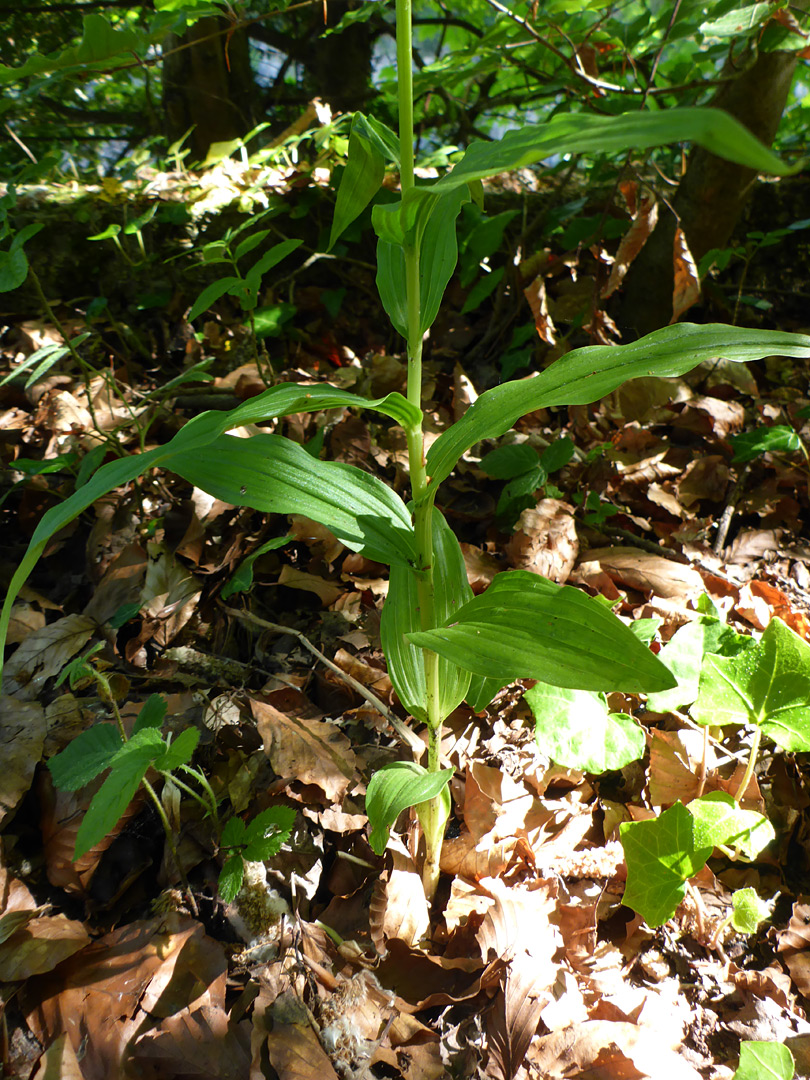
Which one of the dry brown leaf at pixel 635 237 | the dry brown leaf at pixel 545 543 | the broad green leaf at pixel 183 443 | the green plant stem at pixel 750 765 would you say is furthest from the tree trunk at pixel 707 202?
the broad green leaf at pixel 183 443

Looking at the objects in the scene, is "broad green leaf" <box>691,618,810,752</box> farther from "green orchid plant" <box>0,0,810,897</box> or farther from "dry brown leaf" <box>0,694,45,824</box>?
"dry brown leaf" <box>0,694,45,824</box>

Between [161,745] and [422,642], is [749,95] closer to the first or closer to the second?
[422,642]

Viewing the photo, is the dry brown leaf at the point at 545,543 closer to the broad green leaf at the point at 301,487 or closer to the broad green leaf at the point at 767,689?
the broad green leaf at the point at 767,689

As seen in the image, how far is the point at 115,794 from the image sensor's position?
1.01m

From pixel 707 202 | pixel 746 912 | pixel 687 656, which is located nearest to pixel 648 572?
pixel 687 656

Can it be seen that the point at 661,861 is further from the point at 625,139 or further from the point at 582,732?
the point at 625,139

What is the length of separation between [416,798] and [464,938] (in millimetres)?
482

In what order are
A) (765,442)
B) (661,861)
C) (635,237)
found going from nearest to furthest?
1. (661,861)
2. (765,442)
3. (635,237)

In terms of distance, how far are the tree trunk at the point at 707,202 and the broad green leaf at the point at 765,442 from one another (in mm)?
730

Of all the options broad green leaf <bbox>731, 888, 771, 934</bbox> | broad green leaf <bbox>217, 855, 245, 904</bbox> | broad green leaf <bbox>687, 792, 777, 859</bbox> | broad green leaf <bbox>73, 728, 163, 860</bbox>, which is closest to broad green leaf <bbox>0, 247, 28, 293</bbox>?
broad green leaf <bbox>73, 728, 163, 860</bbox>

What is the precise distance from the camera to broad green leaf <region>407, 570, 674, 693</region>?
2.38 feet

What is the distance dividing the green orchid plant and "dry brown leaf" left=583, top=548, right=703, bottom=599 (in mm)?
779

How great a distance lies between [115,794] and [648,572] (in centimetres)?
144

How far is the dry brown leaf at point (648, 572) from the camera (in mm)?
1698
